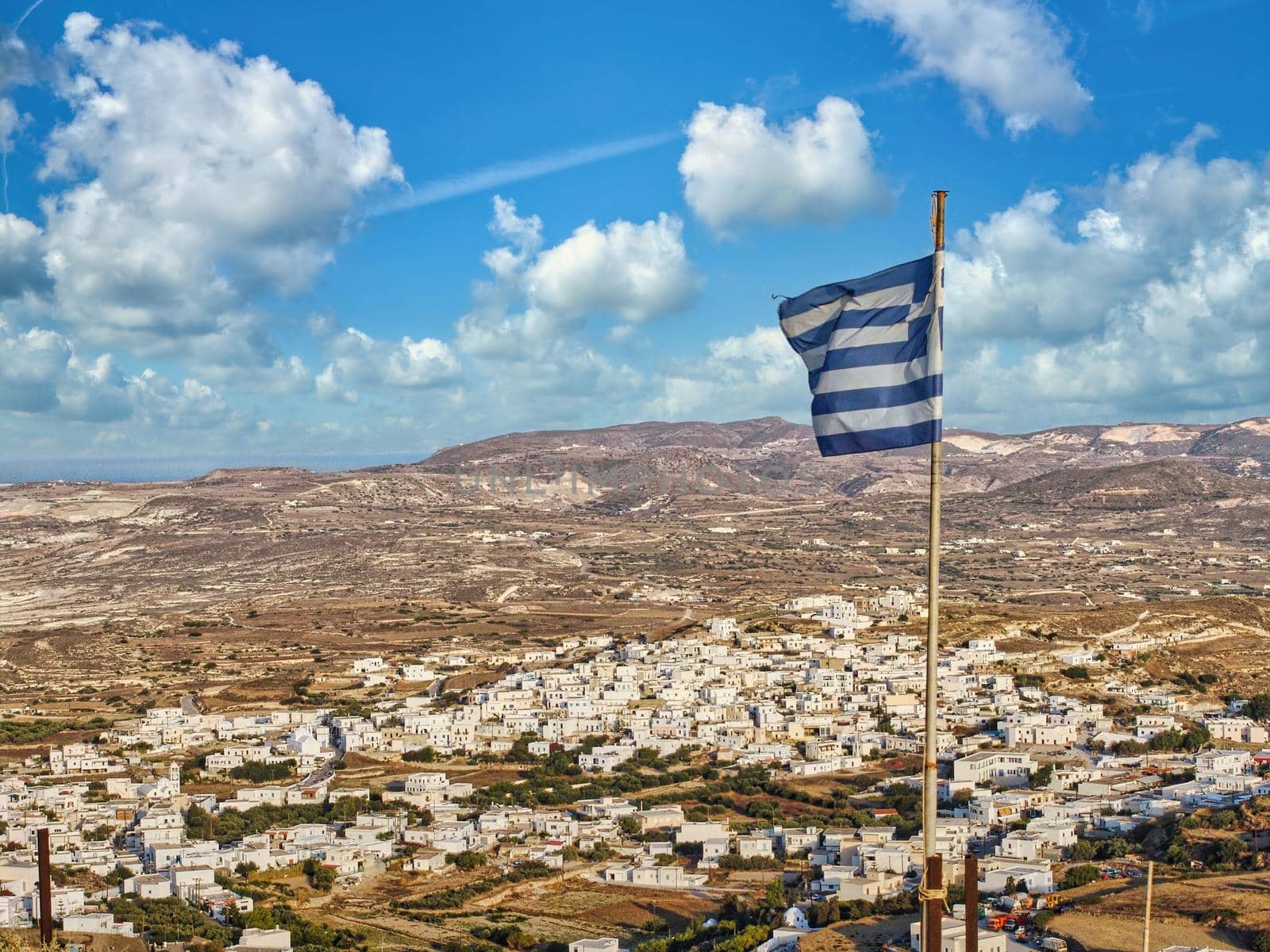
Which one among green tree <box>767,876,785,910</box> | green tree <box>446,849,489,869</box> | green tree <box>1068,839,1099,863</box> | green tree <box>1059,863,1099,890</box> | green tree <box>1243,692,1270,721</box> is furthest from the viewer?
green tree <box>1243,692,1270,721</box>

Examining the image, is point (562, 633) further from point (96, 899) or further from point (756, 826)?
point (96, 899)

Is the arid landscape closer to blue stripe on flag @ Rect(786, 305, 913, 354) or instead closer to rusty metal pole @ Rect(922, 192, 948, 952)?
rusty metal pole @ Rect(922, 192, 948, 952)

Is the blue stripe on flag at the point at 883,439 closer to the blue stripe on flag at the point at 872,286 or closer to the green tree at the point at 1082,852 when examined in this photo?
the blue stripe on flag at the point at 872,286

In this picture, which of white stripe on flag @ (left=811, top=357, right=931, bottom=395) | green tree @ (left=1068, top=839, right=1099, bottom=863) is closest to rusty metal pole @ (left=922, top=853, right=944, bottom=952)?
white stripe on flag @ (left=811, top=357, right=931, bottom=395)

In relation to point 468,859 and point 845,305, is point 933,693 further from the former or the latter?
point 468,859

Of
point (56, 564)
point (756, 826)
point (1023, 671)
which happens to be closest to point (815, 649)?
point (1023, 671)
